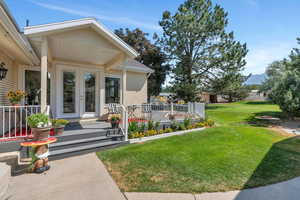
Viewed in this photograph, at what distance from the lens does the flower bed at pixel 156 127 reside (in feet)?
19.4

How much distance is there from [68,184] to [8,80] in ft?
16.3

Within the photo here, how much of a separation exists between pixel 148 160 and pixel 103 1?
815 cm

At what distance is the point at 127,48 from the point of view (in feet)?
18.1

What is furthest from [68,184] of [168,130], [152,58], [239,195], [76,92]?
[152,58]

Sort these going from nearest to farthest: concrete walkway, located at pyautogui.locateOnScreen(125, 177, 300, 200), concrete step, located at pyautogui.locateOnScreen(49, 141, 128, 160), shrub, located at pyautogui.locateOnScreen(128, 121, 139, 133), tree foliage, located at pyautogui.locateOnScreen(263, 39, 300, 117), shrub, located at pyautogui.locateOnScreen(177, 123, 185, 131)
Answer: concrete walkway, located at pyautogui.locateOnScreen(125, 177, 300, 200) < concrete step, located at pyautogui.locateOnScreen(49, 141, 128, 160) < shrub, located at pyautogui.locateOnScreen(128, 121, 139, 133) < shrub, located at pyautogui.locateOnScreen(177, 123, 185, 131) < tree foliage, located at pyautogui.locateOnScreen(263, 39, 300, 117)

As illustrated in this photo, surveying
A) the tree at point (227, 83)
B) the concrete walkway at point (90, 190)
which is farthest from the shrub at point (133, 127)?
the tree at point (227, 83)

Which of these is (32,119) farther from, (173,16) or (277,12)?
(173,16)

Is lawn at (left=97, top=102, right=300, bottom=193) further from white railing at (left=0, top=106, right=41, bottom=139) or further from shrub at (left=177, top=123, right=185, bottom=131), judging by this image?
white railing at (left=0, top=106, right=41, bottom=139)

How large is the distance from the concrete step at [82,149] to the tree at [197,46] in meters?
11.9

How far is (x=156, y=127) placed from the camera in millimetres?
6723


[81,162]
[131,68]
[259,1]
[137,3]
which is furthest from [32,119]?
[259,1]

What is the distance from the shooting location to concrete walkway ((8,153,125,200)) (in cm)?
256

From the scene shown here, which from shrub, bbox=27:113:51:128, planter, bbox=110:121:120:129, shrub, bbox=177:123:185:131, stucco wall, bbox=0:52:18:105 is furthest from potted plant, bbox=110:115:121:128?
stucco wall, bbox=0:52:18:105

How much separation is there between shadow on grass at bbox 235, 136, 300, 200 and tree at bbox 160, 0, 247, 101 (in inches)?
452
